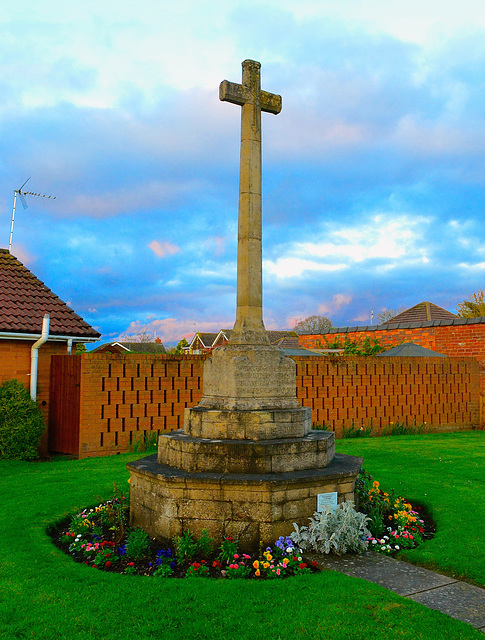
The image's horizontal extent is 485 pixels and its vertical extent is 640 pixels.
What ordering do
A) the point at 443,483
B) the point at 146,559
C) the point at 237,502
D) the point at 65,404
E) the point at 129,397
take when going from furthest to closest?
the point at 65,404
the point at 129,397
the point at 443,483
the point at 237,502
the point at 146,559

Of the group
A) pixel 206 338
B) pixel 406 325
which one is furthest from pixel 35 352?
pixel 206 338

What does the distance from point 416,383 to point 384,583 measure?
1072 cm

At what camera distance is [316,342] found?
20.1 metres

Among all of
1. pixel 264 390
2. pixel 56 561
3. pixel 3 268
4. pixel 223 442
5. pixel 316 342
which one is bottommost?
pixel 56 561

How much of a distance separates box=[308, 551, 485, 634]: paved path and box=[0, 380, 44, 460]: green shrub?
714cm

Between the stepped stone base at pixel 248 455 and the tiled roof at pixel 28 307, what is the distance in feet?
22.3

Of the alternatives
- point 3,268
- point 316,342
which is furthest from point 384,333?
point 3,268

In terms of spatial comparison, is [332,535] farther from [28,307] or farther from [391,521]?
[28,307]

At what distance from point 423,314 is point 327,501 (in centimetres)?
1586

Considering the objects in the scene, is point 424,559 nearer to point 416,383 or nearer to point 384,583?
point 384,583

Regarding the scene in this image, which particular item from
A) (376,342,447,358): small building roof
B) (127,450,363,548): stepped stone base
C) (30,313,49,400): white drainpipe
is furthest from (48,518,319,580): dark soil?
(376,342,447,358): small building roof

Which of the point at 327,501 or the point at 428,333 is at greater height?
the point at 428,333

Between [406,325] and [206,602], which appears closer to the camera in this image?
[206,602]

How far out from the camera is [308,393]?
12484 millimetres
